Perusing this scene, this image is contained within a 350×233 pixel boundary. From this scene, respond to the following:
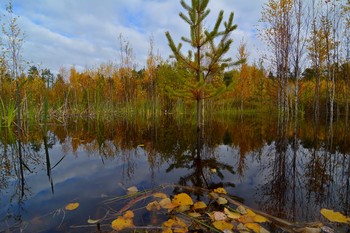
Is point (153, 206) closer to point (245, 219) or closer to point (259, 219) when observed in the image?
point (245, 219)

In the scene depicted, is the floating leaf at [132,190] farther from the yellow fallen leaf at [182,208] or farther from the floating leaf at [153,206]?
the yellow fallen leaf at [182,208]

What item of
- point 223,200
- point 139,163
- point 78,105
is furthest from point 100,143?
point 78,105

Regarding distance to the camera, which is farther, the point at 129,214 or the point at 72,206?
the point at 72,206

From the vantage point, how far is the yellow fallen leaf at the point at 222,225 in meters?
1.43

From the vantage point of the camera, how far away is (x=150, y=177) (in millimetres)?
2758

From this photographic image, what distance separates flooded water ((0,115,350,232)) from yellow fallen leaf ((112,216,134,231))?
7cm

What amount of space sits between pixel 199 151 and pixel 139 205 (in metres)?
2.57

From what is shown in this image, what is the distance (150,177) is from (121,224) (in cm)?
127

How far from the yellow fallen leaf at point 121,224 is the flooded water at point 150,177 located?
7cm

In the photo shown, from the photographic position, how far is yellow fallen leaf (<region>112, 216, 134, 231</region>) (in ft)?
4.81

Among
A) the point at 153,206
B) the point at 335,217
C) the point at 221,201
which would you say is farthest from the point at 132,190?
the point at 335,217

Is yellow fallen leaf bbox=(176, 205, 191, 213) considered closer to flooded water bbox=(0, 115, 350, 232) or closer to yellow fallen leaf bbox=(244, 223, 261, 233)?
flooded water bbox=(0, 115, 350, 232)

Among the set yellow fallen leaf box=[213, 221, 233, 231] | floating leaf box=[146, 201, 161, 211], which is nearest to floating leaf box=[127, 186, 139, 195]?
floating leaf box=[146, 201, 161, 211]

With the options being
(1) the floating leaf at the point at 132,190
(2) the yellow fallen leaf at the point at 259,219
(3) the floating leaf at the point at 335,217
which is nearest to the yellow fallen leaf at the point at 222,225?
(2) the yellow fallen leaf at the point at 259,219
